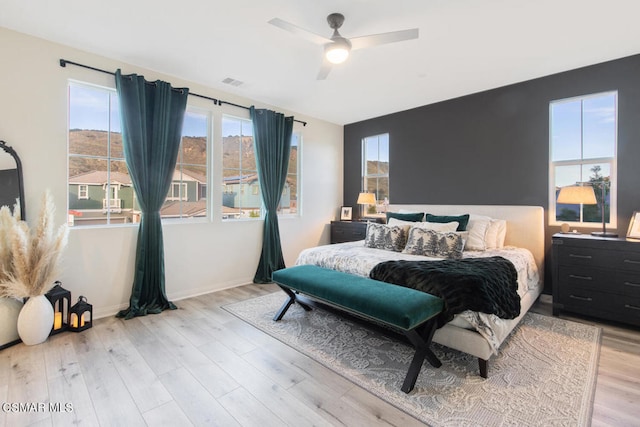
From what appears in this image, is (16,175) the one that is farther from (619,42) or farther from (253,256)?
(619,42)

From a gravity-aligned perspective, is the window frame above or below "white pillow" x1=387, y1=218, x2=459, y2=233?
above

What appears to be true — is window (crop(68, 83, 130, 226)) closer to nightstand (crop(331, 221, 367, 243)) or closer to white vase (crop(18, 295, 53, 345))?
white vase (crop(18, 295, 53, 345))

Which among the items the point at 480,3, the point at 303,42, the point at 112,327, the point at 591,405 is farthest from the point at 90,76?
the point at 591,405

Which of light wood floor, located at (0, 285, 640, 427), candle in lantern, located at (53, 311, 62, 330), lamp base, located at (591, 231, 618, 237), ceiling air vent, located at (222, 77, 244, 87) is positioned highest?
ceiling air vent, located at (222, 77, 244, 87)

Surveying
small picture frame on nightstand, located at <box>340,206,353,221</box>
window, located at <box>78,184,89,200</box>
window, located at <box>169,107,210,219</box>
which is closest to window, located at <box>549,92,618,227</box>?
small picture frame on nightstand, located at <box>340,206,353,221</box>

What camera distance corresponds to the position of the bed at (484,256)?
2.11 meters

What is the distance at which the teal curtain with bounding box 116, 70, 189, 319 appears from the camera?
3.25 metres

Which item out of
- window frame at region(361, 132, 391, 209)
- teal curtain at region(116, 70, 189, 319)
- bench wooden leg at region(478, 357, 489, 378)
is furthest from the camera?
window frame at region(361, 132, 391, 209)

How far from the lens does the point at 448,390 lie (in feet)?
6.42

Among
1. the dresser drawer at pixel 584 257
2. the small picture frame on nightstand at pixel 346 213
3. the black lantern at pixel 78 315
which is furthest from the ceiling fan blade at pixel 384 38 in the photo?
the small picture frame on nightstand at pixel 346 213

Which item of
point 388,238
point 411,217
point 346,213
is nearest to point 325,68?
point 388,238

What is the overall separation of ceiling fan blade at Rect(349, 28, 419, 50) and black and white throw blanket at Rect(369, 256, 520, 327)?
73.7 inches

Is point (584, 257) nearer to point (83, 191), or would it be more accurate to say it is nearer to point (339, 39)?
point (339, 39)

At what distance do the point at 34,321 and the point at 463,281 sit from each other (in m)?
3.57
